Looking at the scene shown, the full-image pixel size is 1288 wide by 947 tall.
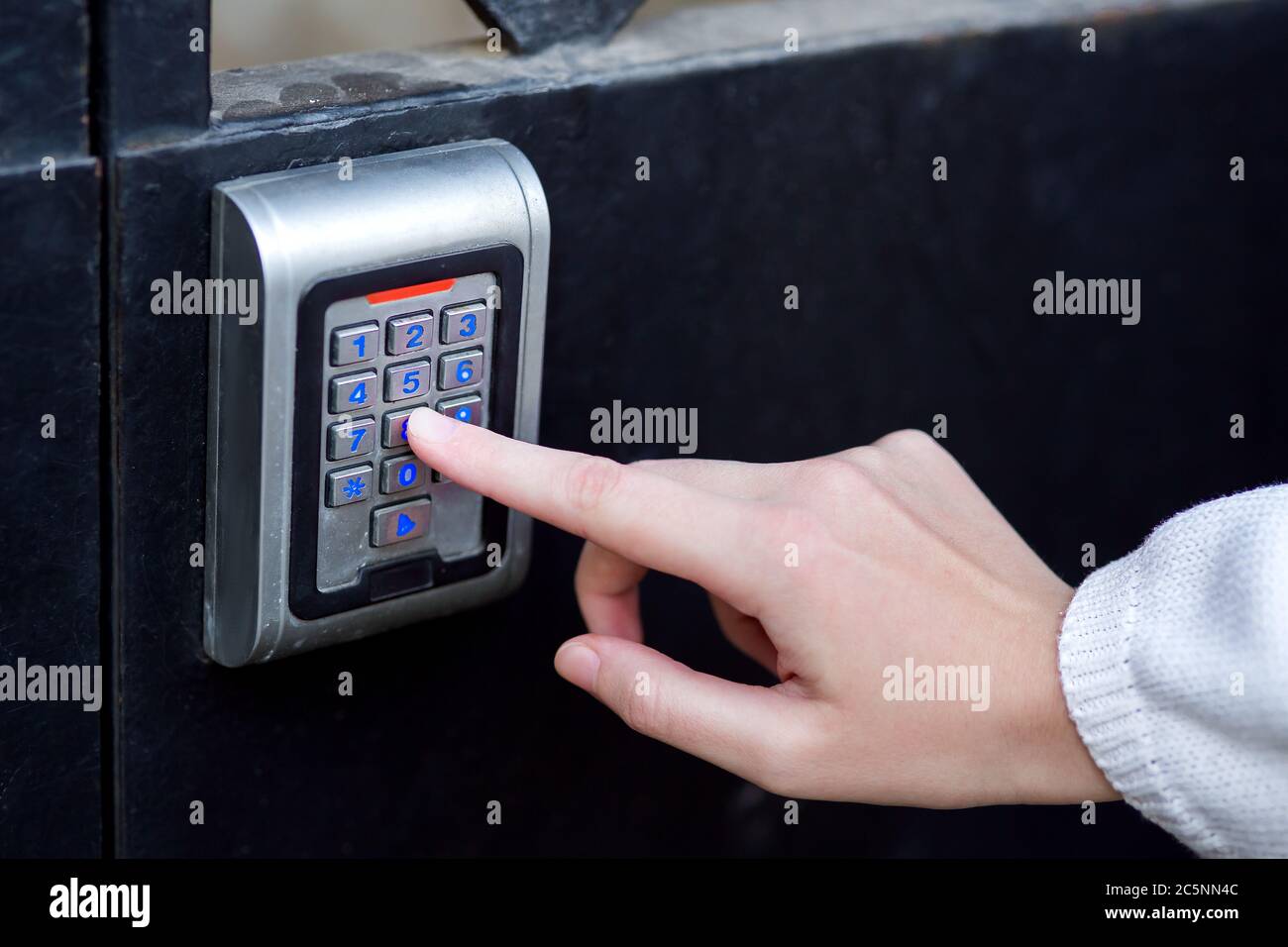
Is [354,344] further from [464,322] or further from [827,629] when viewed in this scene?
[827,629]

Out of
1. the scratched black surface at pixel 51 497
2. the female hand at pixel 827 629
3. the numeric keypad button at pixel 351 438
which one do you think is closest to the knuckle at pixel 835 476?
the female hand at pixel 827 629

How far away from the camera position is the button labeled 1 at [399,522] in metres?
0.71

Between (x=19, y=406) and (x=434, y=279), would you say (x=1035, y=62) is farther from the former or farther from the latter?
(x=19, y=406)

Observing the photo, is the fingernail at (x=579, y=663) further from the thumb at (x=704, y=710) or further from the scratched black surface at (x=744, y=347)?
the scratched black surface at (x=744, y=347)

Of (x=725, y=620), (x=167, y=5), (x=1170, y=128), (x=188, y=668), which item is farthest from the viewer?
(x=1170, y=128)

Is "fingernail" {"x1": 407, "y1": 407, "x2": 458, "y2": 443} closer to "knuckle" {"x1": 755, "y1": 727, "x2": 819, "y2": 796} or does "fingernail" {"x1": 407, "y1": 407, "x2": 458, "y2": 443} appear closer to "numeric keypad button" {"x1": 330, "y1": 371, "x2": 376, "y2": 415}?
"numeric keypad button" {"x1": 330, "y1": 371, "x2": 376, "y2": 415}

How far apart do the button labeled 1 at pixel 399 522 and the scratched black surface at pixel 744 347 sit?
86 mm

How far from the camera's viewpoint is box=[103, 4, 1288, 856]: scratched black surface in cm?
72

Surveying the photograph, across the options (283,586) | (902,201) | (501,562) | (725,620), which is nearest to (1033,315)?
(902,201)

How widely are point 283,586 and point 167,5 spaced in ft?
0.86

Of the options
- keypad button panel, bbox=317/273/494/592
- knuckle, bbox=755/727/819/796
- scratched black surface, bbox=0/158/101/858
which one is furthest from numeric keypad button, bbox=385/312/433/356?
knuckle, bbox=755/727/819/796

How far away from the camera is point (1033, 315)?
1.02 m

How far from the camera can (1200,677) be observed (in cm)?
69

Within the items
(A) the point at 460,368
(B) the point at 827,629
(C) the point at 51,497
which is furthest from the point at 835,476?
(C) the point at 51,497
